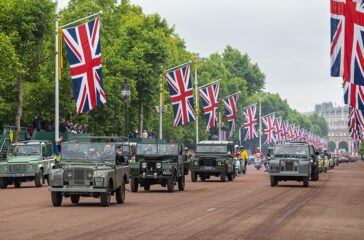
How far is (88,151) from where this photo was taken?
2908 centimetres

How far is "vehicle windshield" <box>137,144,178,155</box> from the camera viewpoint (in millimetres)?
39438

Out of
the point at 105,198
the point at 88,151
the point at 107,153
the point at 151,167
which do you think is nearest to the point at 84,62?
the point at 151,167

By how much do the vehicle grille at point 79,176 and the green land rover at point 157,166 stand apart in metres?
10.3

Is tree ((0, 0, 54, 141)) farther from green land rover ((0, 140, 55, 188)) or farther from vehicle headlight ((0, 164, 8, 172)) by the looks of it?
vehicle headlight ((0, 164, 8, 172))

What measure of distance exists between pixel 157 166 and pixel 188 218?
15177mm

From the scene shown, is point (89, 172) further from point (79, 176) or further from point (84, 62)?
point (84, 62)

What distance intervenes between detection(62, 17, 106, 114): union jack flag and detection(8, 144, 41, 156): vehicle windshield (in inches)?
185

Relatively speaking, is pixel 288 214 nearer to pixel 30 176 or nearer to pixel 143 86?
pixel 30 176

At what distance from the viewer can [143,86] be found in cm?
8419

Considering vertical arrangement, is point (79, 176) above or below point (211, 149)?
below

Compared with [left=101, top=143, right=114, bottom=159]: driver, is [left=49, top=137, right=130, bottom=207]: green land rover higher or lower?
lower

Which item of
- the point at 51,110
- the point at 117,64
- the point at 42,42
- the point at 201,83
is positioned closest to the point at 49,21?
the point at 42,42

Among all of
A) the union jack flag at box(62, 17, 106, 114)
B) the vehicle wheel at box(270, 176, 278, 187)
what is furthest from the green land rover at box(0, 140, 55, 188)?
the vehicle wheel at box(270, 176, 278, 187)

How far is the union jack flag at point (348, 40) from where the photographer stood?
3574cm
